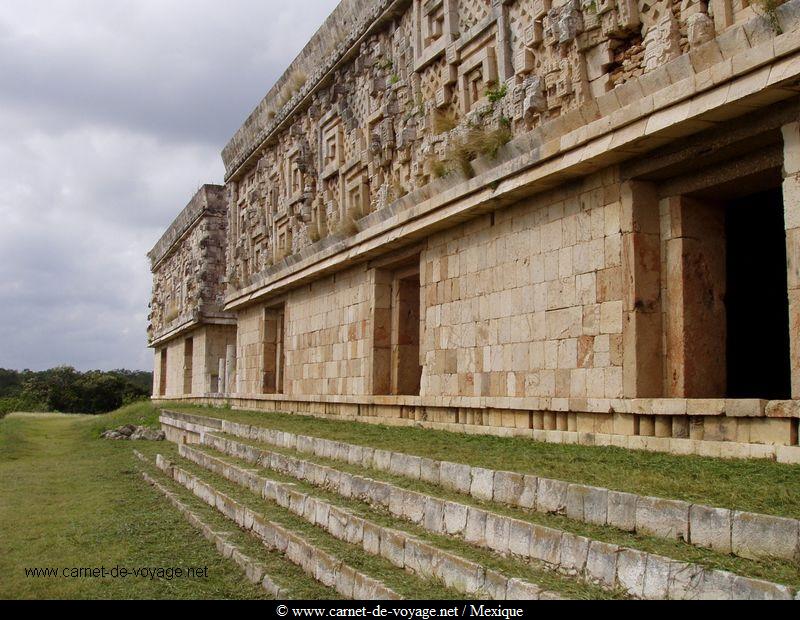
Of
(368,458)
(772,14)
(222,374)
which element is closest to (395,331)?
(368,458)

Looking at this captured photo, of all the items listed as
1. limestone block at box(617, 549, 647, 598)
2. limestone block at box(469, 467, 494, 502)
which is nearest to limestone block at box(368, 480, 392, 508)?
limestone block at box(469, 467, 494, 502)

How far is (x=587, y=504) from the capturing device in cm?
389

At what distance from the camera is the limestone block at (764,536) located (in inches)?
113

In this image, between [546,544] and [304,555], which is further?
[304,555]

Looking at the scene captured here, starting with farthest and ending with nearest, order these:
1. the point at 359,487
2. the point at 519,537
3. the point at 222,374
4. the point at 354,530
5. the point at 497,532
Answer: the point at 222,374 < the point at 359,487 < the point at 354,530 < the point at 497,532 < the point at 519,537

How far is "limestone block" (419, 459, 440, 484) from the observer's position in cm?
533

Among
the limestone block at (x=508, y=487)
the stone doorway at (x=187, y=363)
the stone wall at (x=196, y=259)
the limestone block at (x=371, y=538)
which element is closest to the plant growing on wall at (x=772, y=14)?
the limestone block at (x=508, y=487)

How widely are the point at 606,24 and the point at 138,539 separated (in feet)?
19.4

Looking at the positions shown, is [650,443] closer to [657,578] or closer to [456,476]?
[456,476]

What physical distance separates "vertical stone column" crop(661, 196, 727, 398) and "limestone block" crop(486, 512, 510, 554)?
2441 millimetres

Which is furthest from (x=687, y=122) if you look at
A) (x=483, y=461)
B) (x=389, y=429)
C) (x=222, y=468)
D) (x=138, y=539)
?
(x=222, y=468)

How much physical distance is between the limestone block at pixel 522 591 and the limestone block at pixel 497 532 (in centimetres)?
54

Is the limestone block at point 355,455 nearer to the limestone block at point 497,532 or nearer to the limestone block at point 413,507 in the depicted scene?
the limestone block at point 413,507

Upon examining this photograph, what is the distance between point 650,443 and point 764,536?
2.52 m
